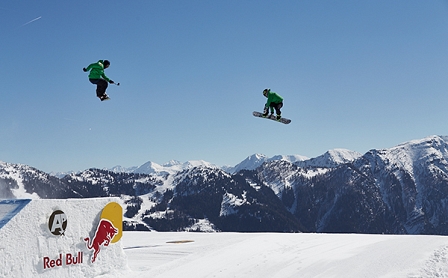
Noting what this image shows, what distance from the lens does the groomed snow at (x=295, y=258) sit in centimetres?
1330

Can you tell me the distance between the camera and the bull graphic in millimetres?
12966

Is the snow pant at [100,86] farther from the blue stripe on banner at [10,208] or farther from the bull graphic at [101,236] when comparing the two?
the blue stripe on banner at [10,208]

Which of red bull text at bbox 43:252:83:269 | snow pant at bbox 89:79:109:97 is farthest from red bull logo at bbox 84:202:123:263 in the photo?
snow pant at bbox 89:79:109:97

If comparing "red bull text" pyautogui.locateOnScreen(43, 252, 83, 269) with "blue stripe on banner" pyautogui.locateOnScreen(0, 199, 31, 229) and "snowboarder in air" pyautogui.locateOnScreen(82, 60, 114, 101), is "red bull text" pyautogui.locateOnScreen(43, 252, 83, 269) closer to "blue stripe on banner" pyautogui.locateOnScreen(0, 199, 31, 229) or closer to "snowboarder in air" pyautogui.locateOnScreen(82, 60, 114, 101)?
"blue stripe on banner" pyautogui.locateOnScreen(0, 199, 31, 229)

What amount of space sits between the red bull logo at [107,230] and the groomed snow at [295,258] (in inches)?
65.7

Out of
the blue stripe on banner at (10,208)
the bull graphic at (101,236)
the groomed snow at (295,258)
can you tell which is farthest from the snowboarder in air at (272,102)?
the blue stripe on banner at (10,208)

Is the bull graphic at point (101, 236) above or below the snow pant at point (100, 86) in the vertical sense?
below

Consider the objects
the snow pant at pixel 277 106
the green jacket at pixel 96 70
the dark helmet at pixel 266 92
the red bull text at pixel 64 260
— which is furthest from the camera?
the snow pant at pixel 277 106

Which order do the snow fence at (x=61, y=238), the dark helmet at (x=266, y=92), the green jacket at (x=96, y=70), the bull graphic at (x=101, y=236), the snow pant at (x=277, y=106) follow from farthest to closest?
the snow pant at (x=277, y=106), the dark helmet at (x=266, y=92), the green jacket at (x=96, y=70), the bull graphic at (x=101, y=236), the snow fence at (x=61, y=238)

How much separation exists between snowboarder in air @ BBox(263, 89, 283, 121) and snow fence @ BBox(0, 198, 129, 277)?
39.0 ft

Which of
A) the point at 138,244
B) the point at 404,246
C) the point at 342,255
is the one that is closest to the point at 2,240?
the point at 138,244

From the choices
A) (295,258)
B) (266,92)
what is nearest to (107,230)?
(295,258)

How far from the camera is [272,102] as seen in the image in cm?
2312

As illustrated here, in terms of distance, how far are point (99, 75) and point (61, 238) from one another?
761 centimetres
